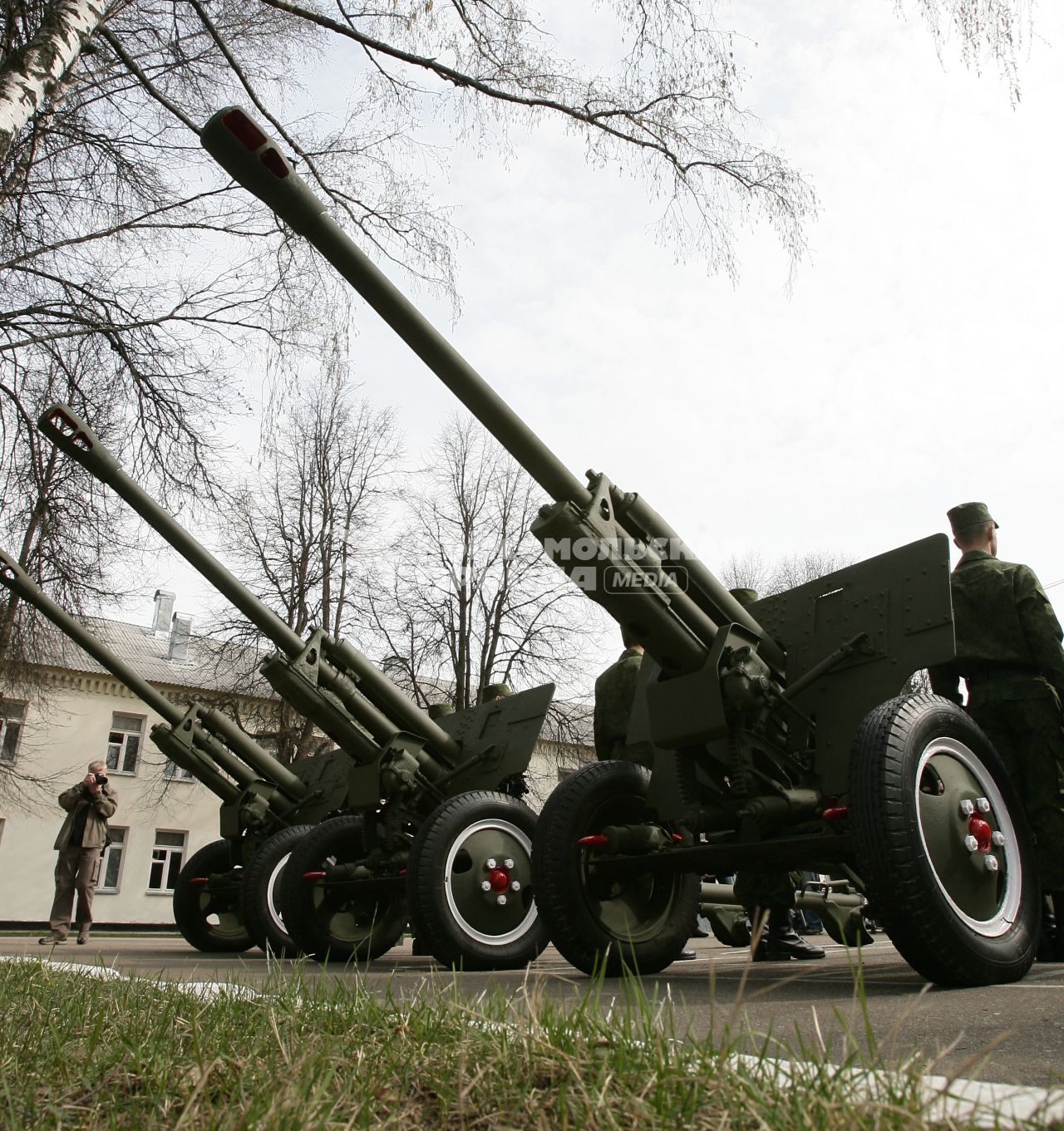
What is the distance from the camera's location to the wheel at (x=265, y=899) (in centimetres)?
747

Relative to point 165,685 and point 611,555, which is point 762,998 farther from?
point 165,685

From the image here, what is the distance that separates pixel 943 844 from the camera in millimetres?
3240

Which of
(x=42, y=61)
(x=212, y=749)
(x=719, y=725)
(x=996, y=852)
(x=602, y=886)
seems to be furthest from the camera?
(x=212, y=749)

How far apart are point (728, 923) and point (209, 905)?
5.25 meters

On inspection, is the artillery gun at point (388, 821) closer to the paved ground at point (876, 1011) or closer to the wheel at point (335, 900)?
the wheel at point (335, 900)

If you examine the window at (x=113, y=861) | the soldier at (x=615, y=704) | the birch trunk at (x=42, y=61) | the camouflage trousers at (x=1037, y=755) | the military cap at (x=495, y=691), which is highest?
the birch trunk at (x=42, y=61)

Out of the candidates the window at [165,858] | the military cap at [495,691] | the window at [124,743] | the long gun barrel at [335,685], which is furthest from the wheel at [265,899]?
the window at [124,743]

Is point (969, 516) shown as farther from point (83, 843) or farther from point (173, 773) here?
point (173, 773)

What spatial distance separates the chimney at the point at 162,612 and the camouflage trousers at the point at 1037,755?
1199 inches

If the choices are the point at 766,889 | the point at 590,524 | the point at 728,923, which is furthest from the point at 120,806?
the point at 590,524

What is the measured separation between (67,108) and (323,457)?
1290cm

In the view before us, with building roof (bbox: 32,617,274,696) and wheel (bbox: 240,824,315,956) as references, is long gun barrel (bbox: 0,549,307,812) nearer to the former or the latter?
wheel (bbox: 240,824,315,956)

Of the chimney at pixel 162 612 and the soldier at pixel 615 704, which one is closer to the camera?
the soldier at pixel 615 704

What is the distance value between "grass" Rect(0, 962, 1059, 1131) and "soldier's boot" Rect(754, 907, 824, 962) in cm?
426
